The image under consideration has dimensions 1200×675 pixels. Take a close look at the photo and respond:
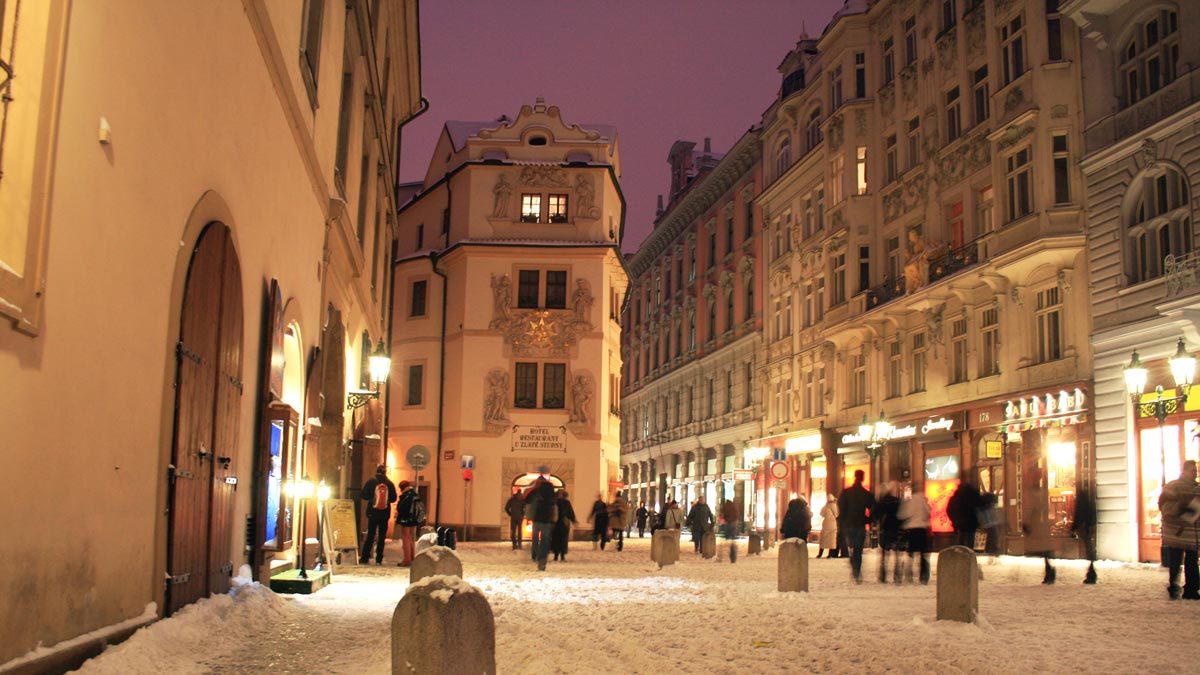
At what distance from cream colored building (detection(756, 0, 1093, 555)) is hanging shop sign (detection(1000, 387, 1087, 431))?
0.05m

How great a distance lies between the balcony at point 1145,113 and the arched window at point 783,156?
822 inches

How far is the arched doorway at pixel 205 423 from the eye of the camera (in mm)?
9188

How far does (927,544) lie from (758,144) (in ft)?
119

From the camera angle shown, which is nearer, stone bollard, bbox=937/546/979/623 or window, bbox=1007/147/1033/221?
stone bollard, bbox=937/546/979/623

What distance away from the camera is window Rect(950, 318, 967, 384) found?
1329 inches

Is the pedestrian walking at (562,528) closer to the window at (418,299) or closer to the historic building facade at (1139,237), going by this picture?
the historic building facade at (1139,237)

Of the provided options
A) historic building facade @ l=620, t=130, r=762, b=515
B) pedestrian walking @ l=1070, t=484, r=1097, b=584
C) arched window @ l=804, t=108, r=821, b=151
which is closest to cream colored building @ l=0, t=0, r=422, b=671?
pedestrian walking @ l=1070, t=484, r=1097, b=584

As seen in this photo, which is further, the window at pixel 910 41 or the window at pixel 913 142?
the window at pixel 910 41

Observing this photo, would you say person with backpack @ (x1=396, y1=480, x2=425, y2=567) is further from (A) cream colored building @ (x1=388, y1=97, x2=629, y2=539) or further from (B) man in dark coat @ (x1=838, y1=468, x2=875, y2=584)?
(A) cream colored building @ (x1=388, y1=97, x2=629, y2=539)

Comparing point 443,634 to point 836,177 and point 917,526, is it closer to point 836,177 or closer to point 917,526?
point 917,526

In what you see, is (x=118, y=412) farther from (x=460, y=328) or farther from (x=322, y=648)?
(x=460, y=328)

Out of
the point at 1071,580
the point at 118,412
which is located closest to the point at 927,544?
the point at 1071,580

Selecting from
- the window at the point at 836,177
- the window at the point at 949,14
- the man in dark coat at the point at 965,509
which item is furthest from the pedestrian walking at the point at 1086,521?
the window at the point at 836,177

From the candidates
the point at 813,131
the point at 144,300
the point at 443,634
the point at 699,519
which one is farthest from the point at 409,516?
the point at 813,131
